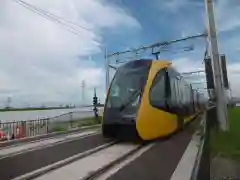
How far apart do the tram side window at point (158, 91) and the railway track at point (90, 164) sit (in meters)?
1.92

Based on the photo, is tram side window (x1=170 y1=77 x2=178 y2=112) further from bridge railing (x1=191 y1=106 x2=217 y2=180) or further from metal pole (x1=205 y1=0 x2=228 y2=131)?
bridge railing (x1=191 y1=106 x2=217 y2=180)

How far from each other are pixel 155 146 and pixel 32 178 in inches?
249

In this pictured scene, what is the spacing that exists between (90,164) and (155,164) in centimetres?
176

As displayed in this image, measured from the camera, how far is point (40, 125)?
65.6 ft

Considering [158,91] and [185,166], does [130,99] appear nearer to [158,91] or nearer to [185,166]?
[158,91]

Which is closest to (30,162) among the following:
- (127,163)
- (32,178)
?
(32,178)

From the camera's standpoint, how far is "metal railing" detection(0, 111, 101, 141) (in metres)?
17.6

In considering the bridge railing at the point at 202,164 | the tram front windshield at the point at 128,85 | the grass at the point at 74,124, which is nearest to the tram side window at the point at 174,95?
the tram front windshield at the point at 128,85

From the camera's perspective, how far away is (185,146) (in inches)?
492

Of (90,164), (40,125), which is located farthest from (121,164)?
(40,125)

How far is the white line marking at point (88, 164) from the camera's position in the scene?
7.54m

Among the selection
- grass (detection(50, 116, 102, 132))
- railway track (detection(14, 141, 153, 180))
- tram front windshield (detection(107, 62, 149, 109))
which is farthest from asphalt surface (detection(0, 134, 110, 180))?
grass (detection(50, 116, 102, 132))

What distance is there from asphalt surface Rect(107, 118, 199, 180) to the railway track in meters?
0.35

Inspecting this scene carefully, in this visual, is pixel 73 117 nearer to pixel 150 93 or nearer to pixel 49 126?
pixel 49 126
